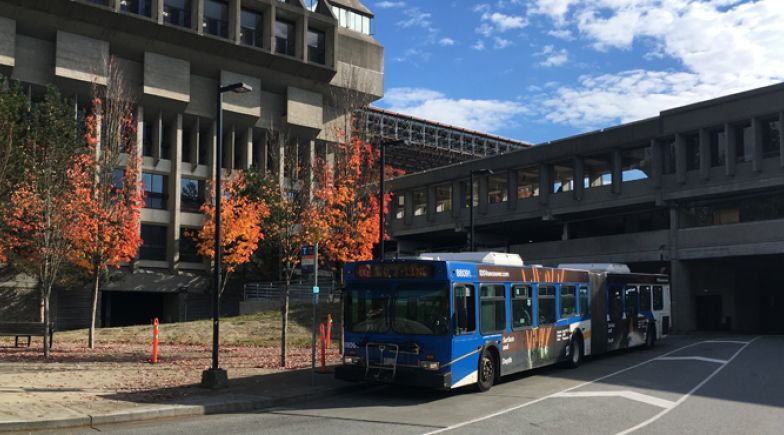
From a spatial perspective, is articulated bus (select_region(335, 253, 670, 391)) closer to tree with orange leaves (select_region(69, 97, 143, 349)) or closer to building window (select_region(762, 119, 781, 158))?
tree with orange leaves (select_region(69, 97, 143, 349))

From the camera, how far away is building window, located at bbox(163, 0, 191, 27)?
4353 cm

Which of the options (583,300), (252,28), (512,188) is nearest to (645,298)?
(583,300)

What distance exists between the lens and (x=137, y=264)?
43594mm

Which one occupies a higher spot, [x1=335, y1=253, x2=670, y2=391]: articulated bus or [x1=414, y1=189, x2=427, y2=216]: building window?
[x1=414, y1=189, x2=427, y2=216]: building window

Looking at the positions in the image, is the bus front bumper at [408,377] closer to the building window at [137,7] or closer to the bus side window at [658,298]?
the bus side window at [658,298]

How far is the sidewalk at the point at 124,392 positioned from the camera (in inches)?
463

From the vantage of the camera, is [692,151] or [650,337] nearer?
[650,337]

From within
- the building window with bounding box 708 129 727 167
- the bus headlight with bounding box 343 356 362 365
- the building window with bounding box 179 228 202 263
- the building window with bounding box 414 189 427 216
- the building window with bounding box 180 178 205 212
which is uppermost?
the building window with bounding box 708 129 727 167

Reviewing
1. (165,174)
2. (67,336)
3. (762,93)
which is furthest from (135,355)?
(762,93)

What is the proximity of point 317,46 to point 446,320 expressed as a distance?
3899 centimetres

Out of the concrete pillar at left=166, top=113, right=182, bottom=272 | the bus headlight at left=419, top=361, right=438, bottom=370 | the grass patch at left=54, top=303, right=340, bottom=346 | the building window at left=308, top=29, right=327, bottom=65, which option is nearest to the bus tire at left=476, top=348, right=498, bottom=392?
the bus headlight at left=419, top=361, right=438, bottom=370

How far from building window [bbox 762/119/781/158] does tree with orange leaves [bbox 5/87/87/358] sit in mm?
37060

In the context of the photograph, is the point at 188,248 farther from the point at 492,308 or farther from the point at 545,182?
the point at 492,308

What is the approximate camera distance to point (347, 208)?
1066 inches
